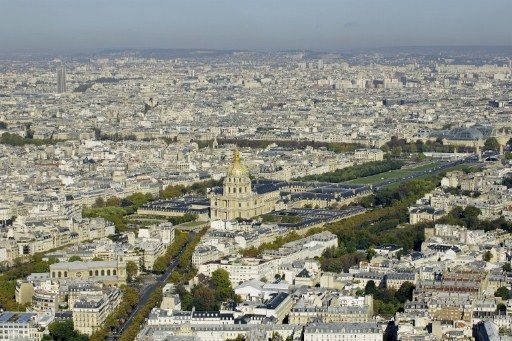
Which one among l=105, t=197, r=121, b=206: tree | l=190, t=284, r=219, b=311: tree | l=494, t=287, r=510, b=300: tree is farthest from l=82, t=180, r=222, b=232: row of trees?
l=494, t=287, r=510, b=300: tree

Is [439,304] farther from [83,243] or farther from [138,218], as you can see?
[138,218]

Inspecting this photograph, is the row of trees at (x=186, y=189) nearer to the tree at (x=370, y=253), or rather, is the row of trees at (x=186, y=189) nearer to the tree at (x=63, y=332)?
the tree at (x=370, y=253)

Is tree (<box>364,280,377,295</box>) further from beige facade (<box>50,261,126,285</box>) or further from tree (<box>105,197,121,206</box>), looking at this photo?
tree (<box>105,197,121,206</box>)

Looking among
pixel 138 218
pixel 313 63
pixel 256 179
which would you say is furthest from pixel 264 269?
pixel 313 63

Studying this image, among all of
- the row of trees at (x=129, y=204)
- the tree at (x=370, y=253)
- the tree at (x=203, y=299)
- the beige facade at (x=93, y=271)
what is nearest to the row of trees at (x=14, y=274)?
the beige facade at (x=93, y=271)

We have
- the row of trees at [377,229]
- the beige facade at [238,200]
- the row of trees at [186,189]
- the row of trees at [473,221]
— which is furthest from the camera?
the row of trees at [186,189]

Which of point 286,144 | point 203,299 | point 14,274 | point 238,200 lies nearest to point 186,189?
point 238,200

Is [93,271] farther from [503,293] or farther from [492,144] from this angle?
[492,144]
